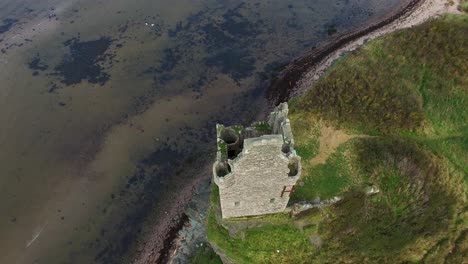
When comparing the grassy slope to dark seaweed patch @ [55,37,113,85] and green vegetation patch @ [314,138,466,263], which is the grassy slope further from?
dark seaweed patch @ [55,37,113,85]

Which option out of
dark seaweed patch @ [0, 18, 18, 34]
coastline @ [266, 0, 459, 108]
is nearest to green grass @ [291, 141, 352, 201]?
coastline @ [266, 0, 459, 108]

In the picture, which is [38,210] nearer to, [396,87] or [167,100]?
[167,100]

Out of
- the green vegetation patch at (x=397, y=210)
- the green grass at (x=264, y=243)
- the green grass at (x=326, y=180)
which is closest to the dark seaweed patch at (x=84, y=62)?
the green grass at (x=264, y=243)

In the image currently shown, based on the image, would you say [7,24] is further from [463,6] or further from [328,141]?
[463,6]

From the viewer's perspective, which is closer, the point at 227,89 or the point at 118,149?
the point at 118,149

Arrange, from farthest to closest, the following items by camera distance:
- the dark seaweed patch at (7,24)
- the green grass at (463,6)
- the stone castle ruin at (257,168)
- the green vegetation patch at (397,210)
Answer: the green grass at (463,6), the dark seaweed patch at (7,24), the green vegetation patch at (397,210), the stone castle ruin at (257,168)

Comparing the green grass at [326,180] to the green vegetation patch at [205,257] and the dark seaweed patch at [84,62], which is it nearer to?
the green vegetation patch at [205,257]

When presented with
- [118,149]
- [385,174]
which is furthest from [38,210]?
[385,174]
